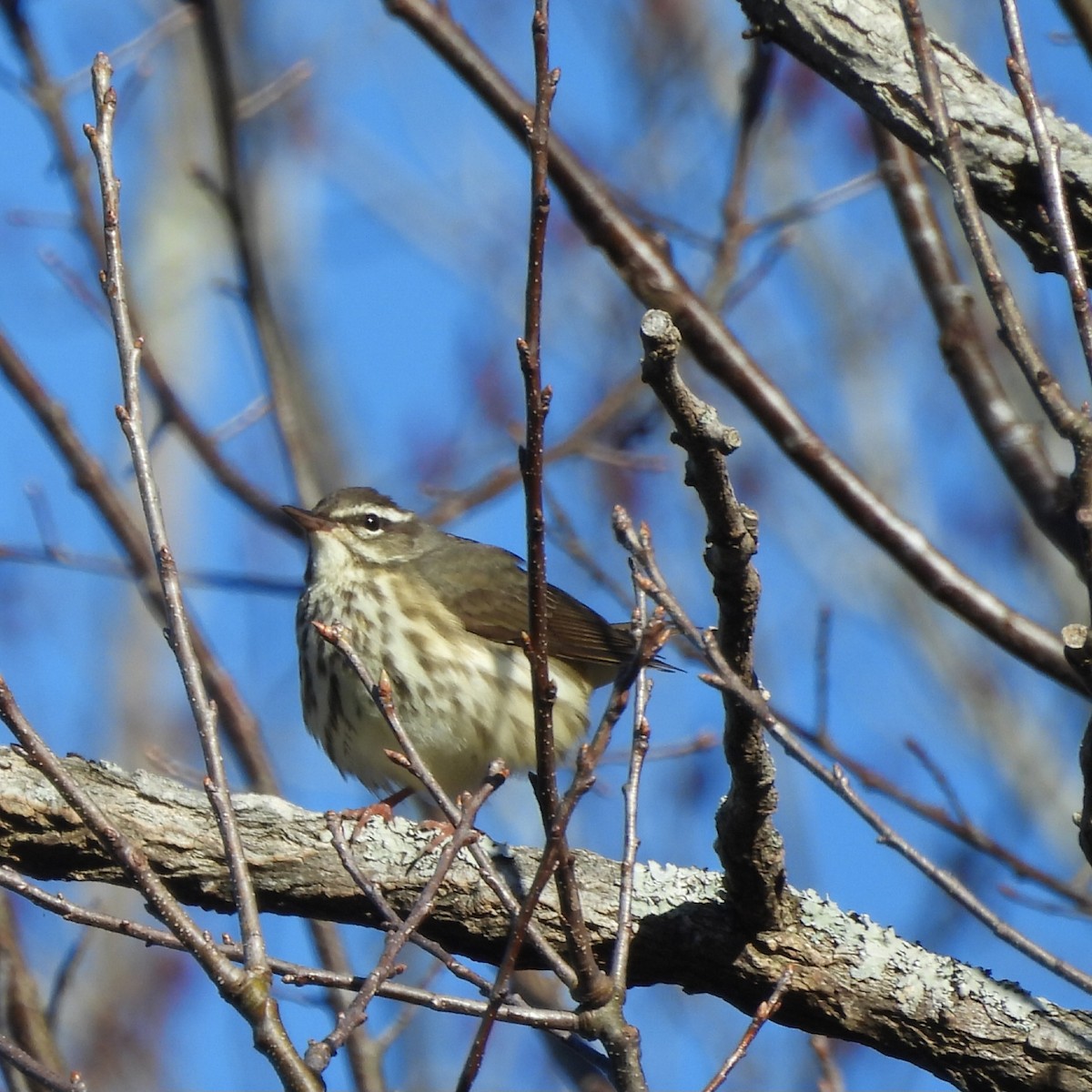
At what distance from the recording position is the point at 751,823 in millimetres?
3861

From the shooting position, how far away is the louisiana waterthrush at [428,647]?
671 centimetres

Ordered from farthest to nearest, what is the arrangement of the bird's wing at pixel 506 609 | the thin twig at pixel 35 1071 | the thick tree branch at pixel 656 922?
the bird's wing at pixel 506 609
the thick tree branch at pixel 656 922
the thin twig at pixel 35 1071

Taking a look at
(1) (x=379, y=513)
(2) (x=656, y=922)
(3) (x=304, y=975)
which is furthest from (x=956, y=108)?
(1) (x=379, y=513)

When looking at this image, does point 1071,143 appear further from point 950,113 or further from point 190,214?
point 190,214

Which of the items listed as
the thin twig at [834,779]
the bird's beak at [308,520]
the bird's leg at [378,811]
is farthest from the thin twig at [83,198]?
the thin twig at [834,779]

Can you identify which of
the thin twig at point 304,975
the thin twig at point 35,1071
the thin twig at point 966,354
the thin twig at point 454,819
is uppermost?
the thin twig at point 966,354

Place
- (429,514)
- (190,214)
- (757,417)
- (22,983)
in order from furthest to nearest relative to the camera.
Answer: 1. (190,214)
2. (429,514)
3. (757,417)
4. (22,983)

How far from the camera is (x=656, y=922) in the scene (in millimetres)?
4250

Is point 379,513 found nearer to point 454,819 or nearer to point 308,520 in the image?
point 308,520

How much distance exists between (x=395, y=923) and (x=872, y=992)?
4.42 ft

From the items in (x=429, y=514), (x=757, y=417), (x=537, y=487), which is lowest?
(x=537, y=487)

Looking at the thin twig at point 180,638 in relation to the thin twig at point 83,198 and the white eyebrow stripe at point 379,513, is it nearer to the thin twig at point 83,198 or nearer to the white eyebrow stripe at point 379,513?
the thin twig at point 83,198

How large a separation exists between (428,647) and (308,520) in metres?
0.76

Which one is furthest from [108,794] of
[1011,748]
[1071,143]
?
[1011,748]
